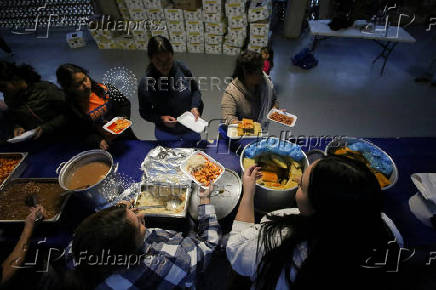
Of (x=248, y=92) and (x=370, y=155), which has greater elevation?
(x=248, y=92)

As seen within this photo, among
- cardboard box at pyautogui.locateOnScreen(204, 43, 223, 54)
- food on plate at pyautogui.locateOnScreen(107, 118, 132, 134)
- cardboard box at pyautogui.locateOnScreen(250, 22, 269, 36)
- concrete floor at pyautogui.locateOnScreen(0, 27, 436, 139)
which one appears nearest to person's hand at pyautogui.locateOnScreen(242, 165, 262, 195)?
food on plate at pyautogui.locateOnScreen(107, 118, 132, 134)

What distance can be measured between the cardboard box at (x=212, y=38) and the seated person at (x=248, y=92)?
3818 mm

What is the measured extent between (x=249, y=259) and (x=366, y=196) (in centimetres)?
71

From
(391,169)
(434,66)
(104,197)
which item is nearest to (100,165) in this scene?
→ (104,197)

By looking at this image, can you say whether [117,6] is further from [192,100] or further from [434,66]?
[434,66]

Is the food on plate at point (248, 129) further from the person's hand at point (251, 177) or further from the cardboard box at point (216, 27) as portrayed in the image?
the cardboard box at point (216, 27)

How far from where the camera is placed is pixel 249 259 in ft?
4.15

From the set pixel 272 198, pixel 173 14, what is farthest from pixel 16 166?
pixel 173 14

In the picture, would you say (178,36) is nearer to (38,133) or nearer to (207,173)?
(38,133)

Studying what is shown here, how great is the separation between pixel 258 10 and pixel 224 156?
14.7 ft

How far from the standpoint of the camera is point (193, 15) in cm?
542

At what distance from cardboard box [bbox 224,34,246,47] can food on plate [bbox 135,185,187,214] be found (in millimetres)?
5155

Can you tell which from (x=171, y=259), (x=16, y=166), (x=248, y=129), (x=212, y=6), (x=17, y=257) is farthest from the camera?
(x=212, y=6)

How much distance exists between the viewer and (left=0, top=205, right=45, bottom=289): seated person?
5.09 feet
